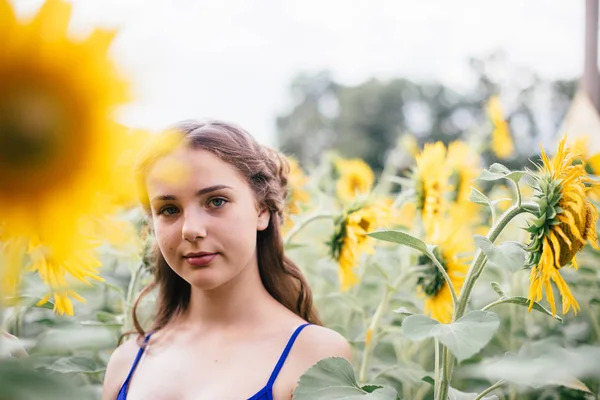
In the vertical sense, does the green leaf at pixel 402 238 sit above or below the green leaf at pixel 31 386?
above

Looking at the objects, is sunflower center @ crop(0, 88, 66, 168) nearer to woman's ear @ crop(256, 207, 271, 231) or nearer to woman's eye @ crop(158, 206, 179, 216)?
woman's eye @ crop(158, 206, 179, 216)

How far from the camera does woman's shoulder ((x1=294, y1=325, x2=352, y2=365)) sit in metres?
0.94

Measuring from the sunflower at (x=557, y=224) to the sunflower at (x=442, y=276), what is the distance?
1.33ft

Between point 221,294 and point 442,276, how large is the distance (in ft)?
1.25

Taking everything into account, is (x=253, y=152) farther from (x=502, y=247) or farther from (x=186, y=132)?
(x=502, y=247)

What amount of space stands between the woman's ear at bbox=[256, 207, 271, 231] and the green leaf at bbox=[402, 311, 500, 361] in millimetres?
429

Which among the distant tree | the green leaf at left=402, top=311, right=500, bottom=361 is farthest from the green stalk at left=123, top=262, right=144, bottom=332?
the distant tree

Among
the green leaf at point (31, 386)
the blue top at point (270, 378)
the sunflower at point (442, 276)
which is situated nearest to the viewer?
the green leaf at point (31, 386)

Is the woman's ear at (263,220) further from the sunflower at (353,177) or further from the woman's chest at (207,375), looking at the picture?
the sunflower at (353,177)

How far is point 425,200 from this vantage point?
1417 millimetres

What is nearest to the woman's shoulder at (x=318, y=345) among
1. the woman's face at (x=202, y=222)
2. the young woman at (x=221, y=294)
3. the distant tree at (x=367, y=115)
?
the young woman at (x=221, y=294)

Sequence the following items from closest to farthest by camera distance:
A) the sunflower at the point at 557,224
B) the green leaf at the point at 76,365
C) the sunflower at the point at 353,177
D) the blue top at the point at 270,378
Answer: the sunflower at the point at 557,224, the blue top at the point at 270,378, the green leaf at the point at 76,365, the sunflower at the point at 353,177

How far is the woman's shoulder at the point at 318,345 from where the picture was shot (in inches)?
36.9

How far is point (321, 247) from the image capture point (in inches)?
59.5
